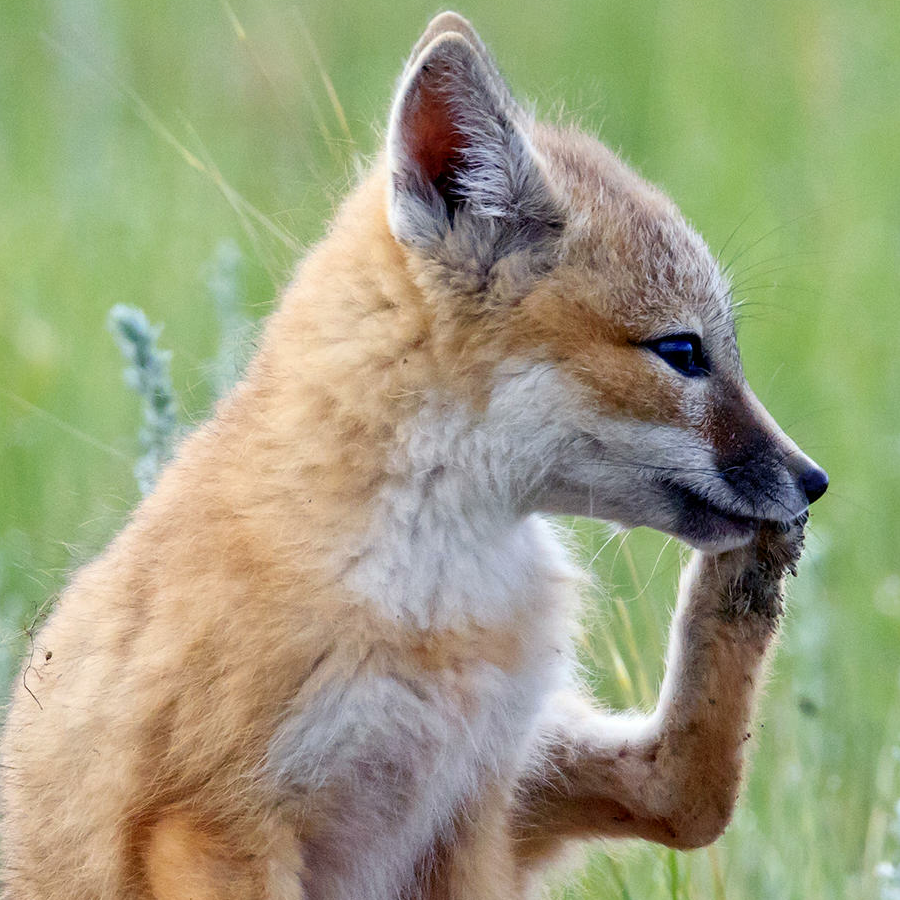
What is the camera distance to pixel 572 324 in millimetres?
3980

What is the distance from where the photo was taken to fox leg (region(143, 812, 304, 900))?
371 centimetres

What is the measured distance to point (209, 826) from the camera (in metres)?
3.82

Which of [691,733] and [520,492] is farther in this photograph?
[691,733]

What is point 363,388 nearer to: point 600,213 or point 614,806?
point 600,213

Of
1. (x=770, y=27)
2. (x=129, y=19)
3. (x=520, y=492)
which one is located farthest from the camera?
(x=770, y=27)

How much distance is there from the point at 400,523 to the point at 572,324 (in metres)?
0.66

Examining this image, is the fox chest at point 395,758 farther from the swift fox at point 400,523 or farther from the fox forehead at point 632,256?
the fox forehead at point 632,256

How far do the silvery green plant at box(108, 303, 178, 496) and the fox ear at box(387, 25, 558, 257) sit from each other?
130cm

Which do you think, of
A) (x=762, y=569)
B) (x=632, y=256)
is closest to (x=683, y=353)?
(x=632, y=256)

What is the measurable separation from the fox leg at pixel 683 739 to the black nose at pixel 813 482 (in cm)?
20

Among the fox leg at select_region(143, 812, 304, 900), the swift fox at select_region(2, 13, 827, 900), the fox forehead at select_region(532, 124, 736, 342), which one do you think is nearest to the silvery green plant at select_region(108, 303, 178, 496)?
the swift fox at select_region(2, 13, 827, 900)

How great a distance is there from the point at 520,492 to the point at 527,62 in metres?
6.45

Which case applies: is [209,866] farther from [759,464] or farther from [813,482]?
[813,482]

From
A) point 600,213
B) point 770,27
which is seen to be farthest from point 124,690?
point 770,27
